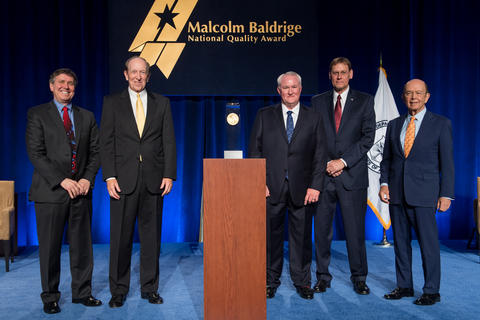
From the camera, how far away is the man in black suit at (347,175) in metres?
3.28

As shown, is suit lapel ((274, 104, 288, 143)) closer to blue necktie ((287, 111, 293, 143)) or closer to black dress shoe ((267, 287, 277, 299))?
blue necktie ((287, 111, 293, 143))

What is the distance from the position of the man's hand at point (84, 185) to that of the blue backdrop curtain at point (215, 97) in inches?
93.6

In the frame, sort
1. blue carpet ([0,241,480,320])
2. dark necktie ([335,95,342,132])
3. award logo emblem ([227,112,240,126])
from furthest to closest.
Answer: dark necktie ([335,95,342,132]) < blue carpet ([0,241,480,320]) < award logo emblem ([227,112,240,126])

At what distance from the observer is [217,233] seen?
2391 millimetres

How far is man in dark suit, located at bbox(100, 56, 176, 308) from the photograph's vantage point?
299 centimetres

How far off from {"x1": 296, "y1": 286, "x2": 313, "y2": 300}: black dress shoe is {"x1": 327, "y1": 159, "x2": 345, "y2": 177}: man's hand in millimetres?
882

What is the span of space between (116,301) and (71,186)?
0.86 m

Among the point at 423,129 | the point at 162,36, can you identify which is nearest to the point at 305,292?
the point at 423,129

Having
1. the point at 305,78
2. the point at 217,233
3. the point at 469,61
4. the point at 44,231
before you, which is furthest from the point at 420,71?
the point at 44,231

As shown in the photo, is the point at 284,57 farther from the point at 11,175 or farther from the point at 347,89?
the point at 11,175

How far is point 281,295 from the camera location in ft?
10.4

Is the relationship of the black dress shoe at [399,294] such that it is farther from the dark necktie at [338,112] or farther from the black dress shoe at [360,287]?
the dark necktie at [338,112]

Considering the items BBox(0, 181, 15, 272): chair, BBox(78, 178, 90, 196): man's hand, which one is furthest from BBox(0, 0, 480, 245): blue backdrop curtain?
BBox(78, 178, 90, 196): man's hand

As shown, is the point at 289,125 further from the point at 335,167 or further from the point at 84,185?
the point at 84,185
